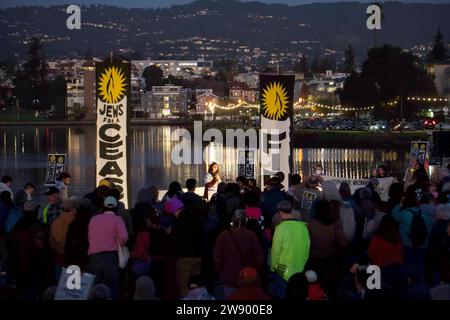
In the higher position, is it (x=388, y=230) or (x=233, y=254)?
(x=388, y=230)

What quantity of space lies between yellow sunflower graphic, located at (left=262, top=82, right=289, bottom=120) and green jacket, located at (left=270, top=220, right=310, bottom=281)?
746 cm

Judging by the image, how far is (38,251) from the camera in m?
9.63

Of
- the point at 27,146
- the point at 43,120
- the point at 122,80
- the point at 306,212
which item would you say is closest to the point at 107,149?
the point at 122,80

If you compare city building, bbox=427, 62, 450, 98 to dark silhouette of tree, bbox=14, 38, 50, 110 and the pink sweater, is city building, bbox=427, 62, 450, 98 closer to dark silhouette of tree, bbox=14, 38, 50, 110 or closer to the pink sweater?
dark silhouette of tree, bbox=14, 38, 50, 110

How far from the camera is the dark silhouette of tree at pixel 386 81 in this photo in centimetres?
7912

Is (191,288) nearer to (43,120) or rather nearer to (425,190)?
(425,190)

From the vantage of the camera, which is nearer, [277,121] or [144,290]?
[144,290]

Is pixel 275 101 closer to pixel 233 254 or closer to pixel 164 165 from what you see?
pixel 233 254

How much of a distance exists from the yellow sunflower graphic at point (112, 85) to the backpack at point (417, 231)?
241 inches

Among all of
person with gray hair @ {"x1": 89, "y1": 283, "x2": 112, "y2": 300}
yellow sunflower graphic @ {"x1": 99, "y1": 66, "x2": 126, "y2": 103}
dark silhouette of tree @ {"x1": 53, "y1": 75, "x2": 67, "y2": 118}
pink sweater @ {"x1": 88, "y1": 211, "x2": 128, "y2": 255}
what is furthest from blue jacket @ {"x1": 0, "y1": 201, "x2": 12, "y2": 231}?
dark silhouette of tree @ {"x1": 53, "y1": 75, "x2": 67, "y2": 118}

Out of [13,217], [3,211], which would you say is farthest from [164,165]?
[13,217]

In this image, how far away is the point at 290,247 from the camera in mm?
8789

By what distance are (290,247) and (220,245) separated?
0.63 meters

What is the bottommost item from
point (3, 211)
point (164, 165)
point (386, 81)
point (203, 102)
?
point (164, 165)
